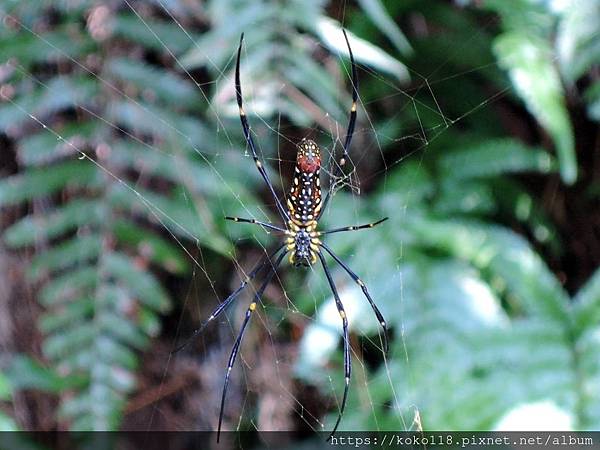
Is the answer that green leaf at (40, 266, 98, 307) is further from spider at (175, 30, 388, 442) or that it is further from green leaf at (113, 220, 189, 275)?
spider at (175, 30, 388, 442)

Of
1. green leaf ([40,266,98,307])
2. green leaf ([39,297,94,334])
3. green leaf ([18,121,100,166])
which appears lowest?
green leaf ([39,297,94,334])

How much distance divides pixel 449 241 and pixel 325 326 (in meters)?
0.31

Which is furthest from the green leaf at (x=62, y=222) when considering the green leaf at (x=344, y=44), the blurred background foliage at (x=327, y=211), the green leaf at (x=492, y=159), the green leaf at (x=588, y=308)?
the green leaf at (x=588, y=308)

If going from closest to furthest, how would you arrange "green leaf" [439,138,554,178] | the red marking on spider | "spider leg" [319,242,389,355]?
1. the red marking on spider
2. "spider leg" [319,242,389,355]
3. "green leaf" [439,138,554,178]

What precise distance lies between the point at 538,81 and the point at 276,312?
790 millimetres

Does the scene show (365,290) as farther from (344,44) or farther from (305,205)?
(344,44)

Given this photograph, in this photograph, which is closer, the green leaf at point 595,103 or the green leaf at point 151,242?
the green leaf at point 595,103

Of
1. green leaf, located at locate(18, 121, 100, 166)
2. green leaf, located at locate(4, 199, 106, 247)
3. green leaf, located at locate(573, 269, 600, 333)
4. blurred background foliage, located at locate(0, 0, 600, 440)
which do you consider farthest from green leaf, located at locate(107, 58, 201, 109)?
green leaf, located at locate(573, 269, 600, 333)

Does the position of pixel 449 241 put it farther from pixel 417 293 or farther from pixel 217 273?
pixel 217 273

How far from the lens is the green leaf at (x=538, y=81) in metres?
1.36

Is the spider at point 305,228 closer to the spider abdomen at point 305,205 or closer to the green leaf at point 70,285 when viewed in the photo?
the spider abdomen at point 305,205

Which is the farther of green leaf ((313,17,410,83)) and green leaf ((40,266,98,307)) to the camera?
green leaf ((40,266,98,307))

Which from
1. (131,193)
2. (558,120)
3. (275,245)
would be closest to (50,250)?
(131,193)

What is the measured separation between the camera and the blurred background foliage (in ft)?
4.55
